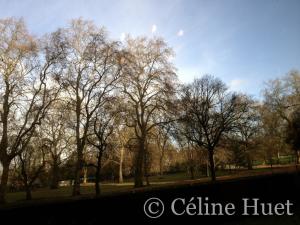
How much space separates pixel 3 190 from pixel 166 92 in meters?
20.0

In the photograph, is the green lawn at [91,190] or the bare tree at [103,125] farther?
the green lawn at [91,190]

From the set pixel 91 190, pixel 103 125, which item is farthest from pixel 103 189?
pixel 103 125

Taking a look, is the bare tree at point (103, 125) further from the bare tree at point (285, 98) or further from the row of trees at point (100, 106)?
the bare tree at point (285, 98)

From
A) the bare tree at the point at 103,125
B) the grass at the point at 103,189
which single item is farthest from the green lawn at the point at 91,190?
the bare tree at the point at 103,125

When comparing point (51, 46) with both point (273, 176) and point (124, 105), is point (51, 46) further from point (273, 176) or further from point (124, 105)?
point (273, 176)

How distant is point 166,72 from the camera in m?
36.2

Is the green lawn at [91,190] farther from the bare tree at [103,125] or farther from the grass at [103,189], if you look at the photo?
the bare tree at [103,125]

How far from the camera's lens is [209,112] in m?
40.4

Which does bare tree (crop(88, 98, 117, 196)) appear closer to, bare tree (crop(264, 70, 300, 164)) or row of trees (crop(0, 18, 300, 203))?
row of trees (crop(0, 18, 300, 203))

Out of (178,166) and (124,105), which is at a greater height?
(124,105)

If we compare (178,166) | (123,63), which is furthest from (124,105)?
(178,166)

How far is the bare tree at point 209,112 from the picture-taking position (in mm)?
38094

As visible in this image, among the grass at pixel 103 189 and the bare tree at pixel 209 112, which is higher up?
the bare tree at pixel 209 112

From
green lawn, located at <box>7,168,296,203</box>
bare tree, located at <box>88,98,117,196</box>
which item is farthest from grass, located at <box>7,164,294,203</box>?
bare tree, located at <box>88,98,117,196</box>
